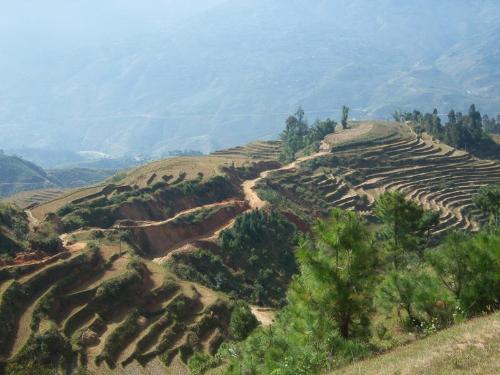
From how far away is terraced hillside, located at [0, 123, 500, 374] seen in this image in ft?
106

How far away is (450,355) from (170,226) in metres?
43.4

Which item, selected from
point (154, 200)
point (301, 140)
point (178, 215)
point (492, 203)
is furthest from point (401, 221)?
point (301, 140)

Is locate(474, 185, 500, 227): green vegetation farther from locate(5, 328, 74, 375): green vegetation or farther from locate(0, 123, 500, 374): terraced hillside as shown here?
locate(5, 328, 74, 375): green vegetation

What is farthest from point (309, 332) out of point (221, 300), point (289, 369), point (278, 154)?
point (278, 154)

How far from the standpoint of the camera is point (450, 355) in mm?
13641

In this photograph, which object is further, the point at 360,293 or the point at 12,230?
the point at 12,230

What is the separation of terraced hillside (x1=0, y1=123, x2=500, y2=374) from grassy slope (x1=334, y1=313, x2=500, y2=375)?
18.4 metres

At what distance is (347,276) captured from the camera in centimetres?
1750

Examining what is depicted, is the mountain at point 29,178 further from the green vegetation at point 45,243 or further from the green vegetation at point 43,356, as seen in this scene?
the green vegetation at point 43,356

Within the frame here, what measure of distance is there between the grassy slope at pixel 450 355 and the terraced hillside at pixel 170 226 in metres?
18.4

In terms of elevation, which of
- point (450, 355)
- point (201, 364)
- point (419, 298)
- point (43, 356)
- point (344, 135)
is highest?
point (344, 135)

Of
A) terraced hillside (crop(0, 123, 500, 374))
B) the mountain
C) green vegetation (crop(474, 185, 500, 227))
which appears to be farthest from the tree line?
the mountain

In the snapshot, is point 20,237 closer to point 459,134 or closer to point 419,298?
point 419,298

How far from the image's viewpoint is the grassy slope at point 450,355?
1289cm
